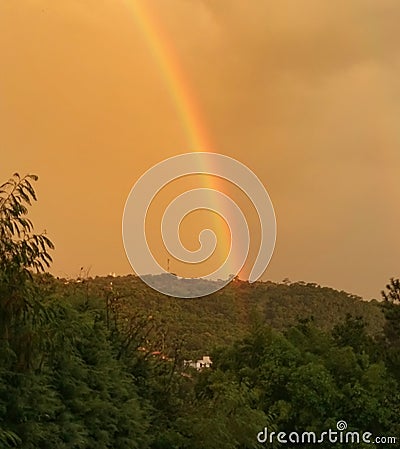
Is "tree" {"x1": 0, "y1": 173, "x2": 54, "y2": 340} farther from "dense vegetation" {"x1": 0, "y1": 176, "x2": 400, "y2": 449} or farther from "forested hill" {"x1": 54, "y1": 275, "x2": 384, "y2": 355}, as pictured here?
"forested hill" {"x1": 54, "y1": 275, "x2": 384, "y2": 355}

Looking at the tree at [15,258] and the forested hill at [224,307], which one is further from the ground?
the forested hill at [224,307]

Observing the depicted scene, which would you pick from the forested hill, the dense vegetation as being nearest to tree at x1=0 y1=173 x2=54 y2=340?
the dense vegetation

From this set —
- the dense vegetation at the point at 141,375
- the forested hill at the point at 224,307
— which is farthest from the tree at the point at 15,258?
the forested hill at the point at 224,307

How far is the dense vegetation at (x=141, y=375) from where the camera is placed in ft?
18.7

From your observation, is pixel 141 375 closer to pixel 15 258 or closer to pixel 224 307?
pixel 15 258

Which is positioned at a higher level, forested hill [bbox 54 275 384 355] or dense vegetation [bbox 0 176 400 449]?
forested hill [bbox 54 275 384 355]

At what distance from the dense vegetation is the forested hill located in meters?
0.16

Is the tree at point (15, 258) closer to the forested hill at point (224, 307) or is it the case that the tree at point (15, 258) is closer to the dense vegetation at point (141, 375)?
the dense vegetation at point (141, 375)

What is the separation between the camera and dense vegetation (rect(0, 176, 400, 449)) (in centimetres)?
570

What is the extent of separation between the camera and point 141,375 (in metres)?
9.74

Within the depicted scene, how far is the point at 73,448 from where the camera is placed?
6.57 metres

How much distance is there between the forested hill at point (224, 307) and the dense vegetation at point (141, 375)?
16 centimetres

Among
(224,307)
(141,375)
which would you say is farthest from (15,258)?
(224,307)

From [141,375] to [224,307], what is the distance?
22450 mm
